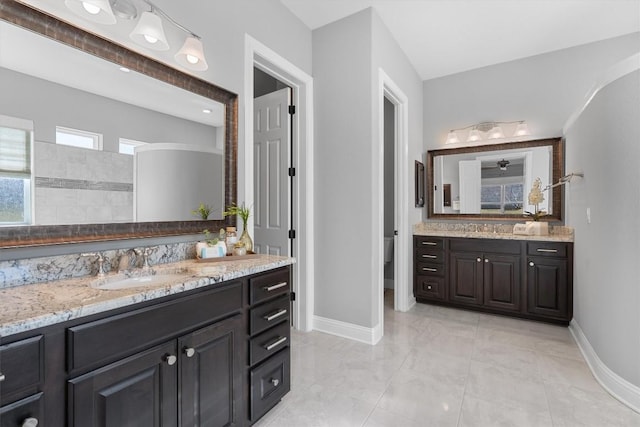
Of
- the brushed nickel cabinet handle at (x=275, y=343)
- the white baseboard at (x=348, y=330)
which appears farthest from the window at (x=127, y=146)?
the white baseboard at (x=348, y=330)

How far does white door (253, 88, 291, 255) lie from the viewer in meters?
3.01

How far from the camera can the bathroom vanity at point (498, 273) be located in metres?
3.09

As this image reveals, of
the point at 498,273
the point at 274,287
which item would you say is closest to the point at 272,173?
the point at 274,287

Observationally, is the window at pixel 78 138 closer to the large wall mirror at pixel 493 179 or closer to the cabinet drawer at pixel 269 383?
the cabinet drawer at pixel 269 383

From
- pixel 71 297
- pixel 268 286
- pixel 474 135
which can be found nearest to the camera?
pixel 71 297

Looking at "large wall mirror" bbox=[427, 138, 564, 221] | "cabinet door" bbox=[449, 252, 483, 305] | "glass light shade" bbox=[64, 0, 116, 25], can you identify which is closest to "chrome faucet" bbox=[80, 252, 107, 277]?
"glass light shade" bbox=[64, 0, 116, 25]

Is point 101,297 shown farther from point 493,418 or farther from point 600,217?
point 600,217

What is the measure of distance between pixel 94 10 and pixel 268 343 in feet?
6.06

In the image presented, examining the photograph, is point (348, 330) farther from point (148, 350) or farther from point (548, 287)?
point (548, 287)

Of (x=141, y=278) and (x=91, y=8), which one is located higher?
(x=91, y=8)

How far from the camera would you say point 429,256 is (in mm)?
3758

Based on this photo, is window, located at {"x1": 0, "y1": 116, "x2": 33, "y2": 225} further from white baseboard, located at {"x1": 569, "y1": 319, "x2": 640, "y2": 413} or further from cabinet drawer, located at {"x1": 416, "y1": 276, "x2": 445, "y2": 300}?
cabinet drawer, located at {"x1": 416, "y1": 276, "x2": 445, "y2": 300}

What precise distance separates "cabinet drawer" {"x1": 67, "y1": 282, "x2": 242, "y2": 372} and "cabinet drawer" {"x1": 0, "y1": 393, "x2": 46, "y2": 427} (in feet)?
0.33

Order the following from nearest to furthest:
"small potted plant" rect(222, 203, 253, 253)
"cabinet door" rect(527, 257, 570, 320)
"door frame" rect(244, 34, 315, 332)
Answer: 1. "small potted plant" rect(222, 203, 253, 253)
2. "door frame" rect(244, 34, 315, 332)
3. "cabinet door" rect(527, 257, 570, 320)
